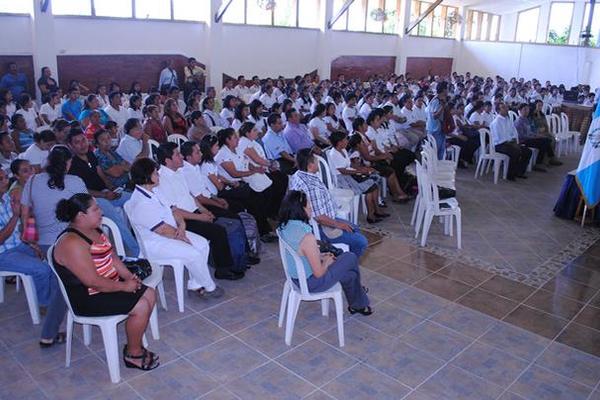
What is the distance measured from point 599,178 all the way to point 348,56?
10.6 metres

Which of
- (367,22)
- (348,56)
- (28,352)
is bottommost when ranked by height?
(28,352)

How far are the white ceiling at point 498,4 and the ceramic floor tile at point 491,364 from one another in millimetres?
17632

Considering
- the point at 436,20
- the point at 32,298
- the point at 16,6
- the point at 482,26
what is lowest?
the point at 32,298

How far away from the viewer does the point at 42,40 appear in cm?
856

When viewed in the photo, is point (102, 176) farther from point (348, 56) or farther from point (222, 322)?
point (348, 56)

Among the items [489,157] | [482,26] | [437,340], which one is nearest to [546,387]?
[437,340]

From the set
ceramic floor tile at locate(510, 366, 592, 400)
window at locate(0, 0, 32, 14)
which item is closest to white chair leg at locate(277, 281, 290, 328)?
ceramic floor tile at locate(510, 366, 592, 400)

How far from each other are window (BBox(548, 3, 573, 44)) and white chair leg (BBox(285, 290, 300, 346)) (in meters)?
20.6

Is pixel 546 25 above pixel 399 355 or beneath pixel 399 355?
above

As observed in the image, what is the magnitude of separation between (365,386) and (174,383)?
0.96m

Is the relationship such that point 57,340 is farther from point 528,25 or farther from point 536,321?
point 528,25

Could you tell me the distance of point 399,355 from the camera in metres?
2.98

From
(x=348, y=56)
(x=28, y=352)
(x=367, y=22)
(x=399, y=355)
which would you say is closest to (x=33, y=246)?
(x=28, y=352)

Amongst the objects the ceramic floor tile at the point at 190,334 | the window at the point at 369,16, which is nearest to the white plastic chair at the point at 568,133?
the window at the point at 369,16
